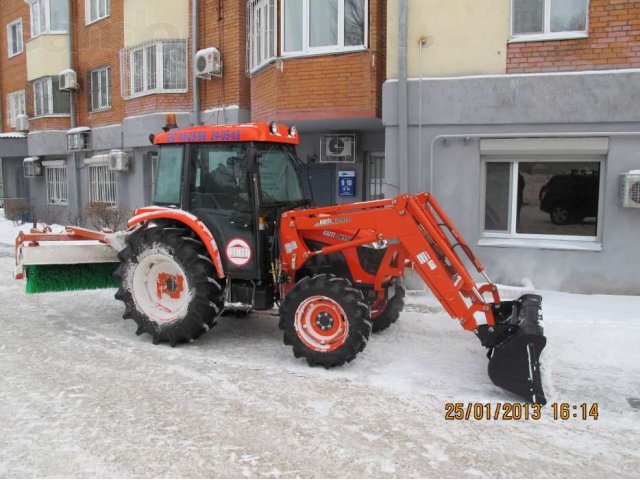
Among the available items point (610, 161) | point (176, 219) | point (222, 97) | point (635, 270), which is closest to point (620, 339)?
point (635, 270)

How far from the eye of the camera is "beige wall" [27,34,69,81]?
1770cm

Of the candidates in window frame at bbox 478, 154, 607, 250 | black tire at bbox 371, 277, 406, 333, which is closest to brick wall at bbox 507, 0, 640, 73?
window frame at bbox 478, 154, 607, 250

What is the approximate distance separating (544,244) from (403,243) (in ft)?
13.1

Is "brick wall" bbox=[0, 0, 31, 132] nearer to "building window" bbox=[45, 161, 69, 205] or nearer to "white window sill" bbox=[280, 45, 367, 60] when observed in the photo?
"building window" bbox=[45, 161, 69, 205]

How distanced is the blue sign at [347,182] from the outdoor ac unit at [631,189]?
187 inches

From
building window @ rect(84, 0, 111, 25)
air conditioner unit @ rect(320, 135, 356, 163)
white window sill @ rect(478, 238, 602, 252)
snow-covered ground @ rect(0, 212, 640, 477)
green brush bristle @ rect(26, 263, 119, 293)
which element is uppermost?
building window @ rect(84, 0, 111, 25)

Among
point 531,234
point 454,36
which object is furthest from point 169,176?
point 531,234

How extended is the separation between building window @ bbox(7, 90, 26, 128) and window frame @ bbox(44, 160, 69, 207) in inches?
125

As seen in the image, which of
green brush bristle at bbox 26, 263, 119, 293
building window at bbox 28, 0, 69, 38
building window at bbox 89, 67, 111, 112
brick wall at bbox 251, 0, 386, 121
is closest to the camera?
green brush bristle at bbox 26, 263, 119, 293

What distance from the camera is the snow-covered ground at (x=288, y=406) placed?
354 centimetres

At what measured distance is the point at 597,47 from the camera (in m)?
Result: 7.81

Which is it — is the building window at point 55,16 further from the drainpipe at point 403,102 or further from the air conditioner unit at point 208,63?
the drainpipe at point 403,102

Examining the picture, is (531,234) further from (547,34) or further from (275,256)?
(275,256)

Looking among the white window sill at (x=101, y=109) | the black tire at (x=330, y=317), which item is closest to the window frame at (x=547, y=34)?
the black tire at (x=330, y=317)
